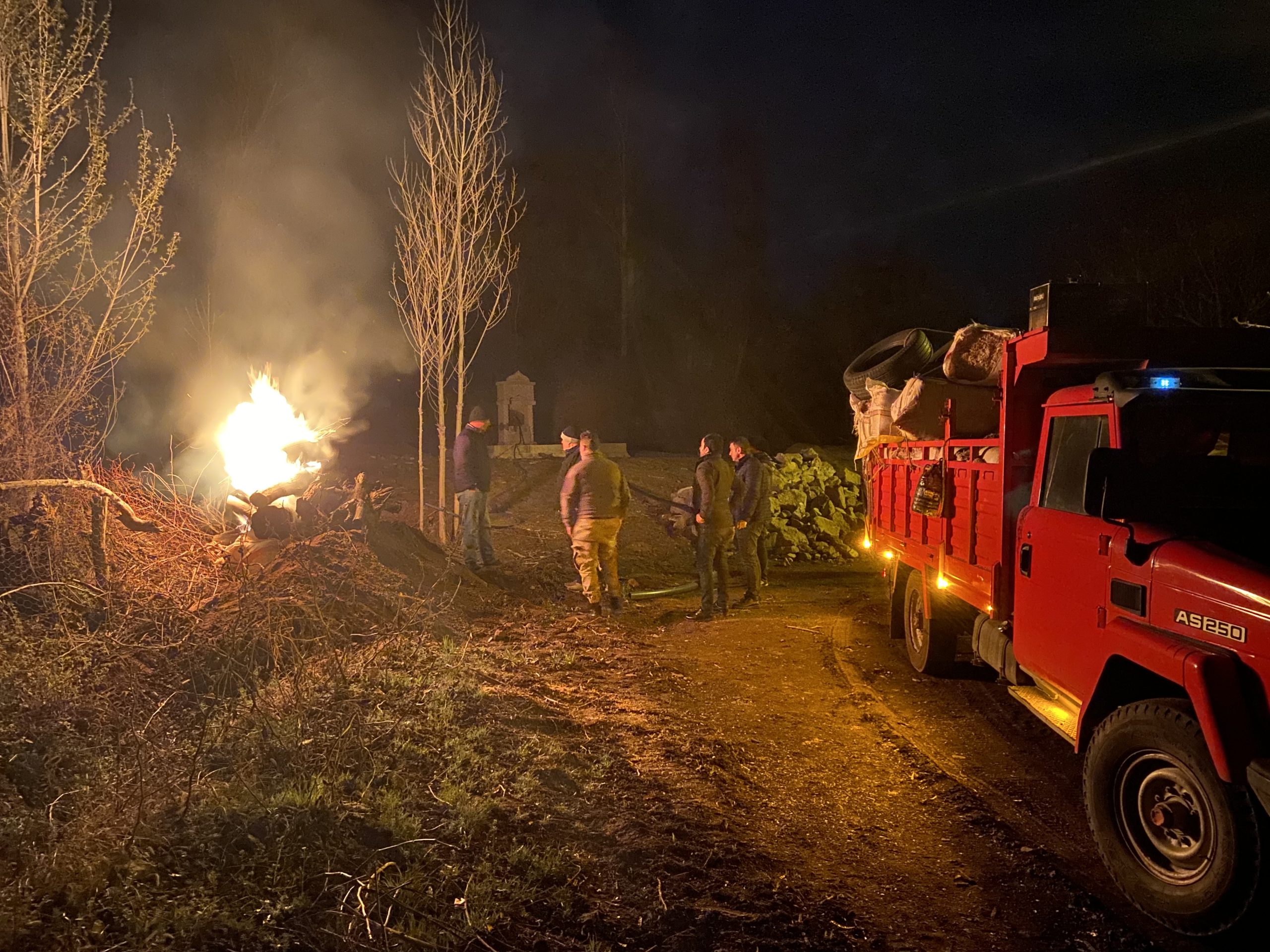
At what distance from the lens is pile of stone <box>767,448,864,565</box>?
14492 millimetres

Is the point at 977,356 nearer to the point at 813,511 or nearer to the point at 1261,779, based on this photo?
the point at 1261,779

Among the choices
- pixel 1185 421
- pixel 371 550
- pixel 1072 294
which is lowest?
pixel 371 550

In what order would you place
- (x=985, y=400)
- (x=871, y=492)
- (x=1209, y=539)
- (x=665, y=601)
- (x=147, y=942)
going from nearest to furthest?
1. (x=147, y=942)
2. (x=1209, y=539)
3. (x=985, y=400)
4. (x=871, y=492)
5. (x=665, y=601)

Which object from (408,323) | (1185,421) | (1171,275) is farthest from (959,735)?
(1171,275)

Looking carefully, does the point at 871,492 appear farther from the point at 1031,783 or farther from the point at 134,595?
the point at 134,595

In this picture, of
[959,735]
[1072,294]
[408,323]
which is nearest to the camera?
[1072,294]

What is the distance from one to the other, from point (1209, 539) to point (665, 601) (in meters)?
7.33

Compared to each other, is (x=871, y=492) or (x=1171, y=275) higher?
(x=1171, y=275)

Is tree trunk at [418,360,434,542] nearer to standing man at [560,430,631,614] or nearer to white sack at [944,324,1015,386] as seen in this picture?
standing man at [560,430,631,614]

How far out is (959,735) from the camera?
5879 millimetres

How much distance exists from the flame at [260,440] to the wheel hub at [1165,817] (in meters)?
8.31

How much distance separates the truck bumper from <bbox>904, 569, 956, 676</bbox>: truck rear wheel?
405 centimetres

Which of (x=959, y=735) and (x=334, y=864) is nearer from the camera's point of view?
(x=334, y=864)

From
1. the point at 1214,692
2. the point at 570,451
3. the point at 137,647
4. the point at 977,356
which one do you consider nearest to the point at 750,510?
the point at 570,451
